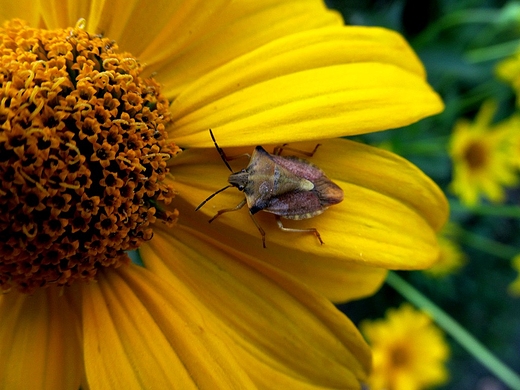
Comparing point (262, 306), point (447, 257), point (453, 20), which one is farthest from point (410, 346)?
point (262, 306)

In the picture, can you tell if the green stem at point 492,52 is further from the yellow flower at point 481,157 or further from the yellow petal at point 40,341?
the yellow petal at point 40,341

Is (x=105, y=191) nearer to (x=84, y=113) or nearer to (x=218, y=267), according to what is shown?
(x=84, y=113)

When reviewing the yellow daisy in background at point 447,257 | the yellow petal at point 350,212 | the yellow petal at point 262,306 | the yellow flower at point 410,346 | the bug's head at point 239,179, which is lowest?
the yellow flower at point 410,346

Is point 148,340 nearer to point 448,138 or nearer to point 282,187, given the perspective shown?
point 282,187

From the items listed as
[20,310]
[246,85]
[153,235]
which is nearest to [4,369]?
[20,310]

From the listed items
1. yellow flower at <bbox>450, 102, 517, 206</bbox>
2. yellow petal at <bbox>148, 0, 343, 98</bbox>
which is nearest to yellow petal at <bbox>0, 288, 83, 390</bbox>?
yellow petal at <bbox>148, 0, 343, 98</bbox>

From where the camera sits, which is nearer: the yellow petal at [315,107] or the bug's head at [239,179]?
the yellow petal at [315,107]

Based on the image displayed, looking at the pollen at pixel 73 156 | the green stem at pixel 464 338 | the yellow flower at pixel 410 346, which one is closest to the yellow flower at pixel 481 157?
the green stem at pixel 464 338
